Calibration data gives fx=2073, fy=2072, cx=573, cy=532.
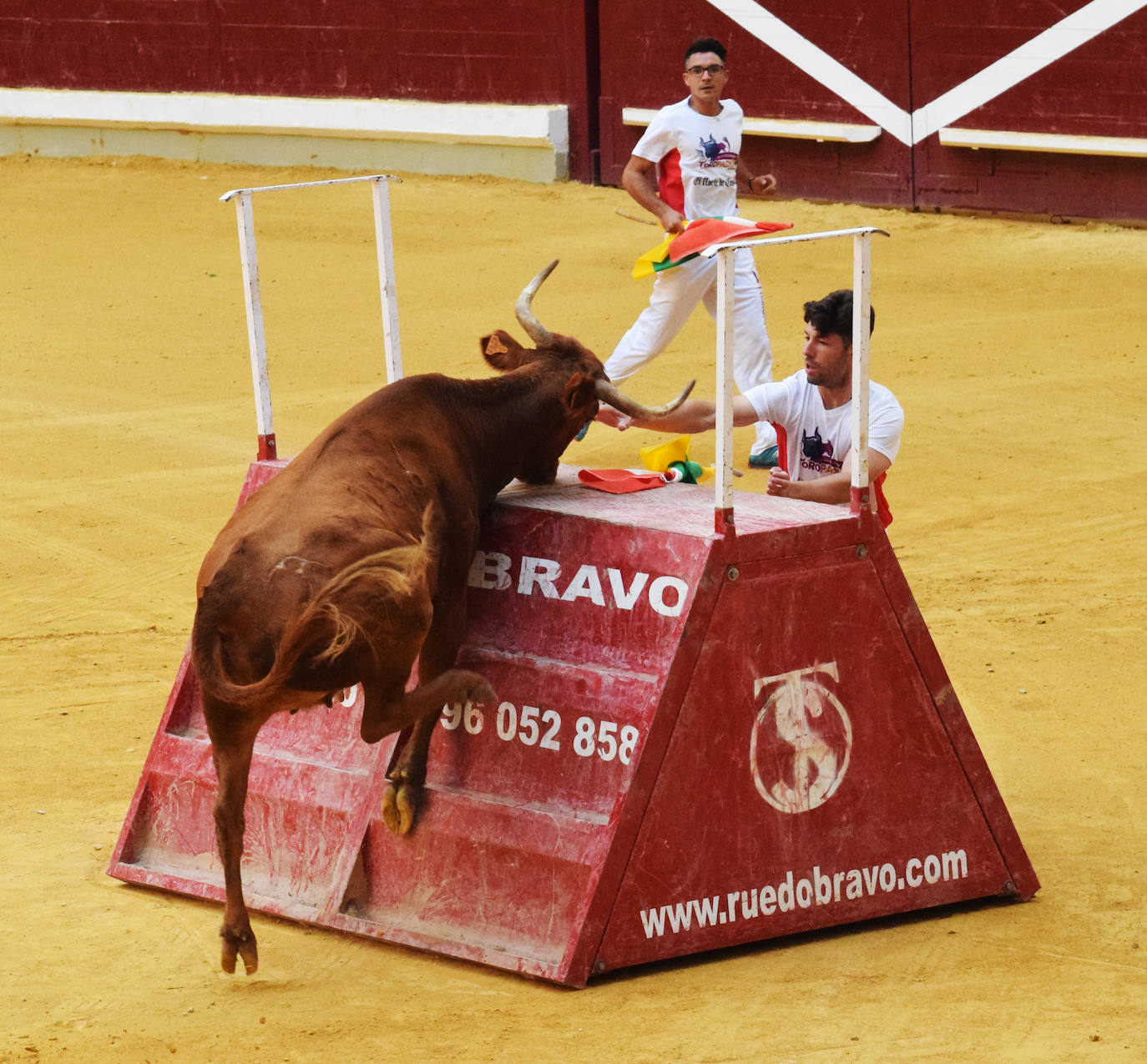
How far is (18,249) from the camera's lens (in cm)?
1600

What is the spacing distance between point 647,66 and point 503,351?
1099cm

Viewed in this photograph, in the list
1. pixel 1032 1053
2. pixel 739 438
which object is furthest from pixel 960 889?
pixel 739 438

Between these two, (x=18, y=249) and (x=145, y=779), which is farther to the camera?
(x=18, y=249)

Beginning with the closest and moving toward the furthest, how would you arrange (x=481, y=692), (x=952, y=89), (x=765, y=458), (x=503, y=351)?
(x=481, y=692), (x=503, y=351), (x=765, y=458), (x=952, y=89)

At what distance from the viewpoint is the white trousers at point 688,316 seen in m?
9.52

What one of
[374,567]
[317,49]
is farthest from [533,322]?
[317,49]

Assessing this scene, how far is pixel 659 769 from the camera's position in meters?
5.18

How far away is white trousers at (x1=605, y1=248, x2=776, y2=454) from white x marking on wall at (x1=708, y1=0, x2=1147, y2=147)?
5902 mm

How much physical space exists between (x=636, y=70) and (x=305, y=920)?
1220 cm

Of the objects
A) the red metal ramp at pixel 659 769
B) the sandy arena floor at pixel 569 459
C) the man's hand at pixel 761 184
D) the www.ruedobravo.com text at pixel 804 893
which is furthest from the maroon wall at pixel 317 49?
the www.ruedobravo.com text at pixel 804 893

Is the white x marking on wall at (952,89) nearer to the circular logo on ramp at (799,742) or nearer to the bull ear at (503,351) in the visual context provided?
the bull ear at (503,351)

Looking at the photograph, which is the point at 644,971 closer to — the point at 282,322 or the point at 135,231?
the point at 282,322

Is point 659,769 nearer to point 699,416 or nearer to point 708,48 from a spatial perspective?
point 699,416

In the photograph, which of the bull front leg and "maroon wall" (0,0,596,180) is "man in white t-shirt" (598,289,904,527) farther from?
"maroon wall" (0,0,596,180)
